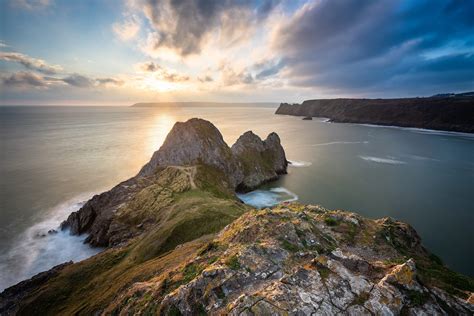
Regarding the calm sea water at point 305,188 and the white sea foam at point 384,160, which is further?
the white sea foam at point 384,160

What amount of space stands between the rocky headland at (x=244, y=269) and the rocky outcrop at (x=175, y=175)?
423 mm

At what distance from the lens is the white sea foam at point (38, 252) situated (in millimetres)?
31594

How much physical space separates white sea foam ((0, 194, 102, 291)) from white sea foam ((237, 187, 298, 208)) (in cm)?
2913

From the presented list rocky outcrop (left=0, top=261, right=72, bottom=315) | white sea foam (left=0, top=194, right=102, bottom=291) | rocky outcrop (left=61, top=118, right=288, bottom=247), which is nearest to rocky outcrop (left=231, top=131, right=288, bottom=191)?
rocky outcrop (left=61, top=118, right=288, bottom=247)

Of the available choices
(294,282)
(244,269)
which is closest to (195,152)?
(244,269)

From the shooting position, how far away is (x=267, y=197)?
52.5 m

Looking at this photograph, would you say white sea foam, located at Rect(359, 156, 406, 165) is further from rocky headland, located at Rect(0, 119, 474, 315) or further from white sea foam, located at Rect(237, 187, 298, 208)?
rocky headland, located at Rect(0, 119, 474, 315)

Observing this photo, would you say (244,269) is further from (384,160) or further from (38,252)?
(384,160)

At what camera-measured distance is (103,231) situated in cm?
3566

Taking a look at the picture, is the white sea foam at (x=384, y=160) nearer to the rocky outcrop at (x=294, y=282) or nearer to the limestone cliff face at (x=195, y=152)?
the limestone cliff face at (x=195, y=152)

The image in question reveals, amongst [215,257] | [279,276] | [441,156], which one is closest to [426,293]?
[279,276]

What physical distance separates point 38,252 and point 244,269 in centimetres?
3969

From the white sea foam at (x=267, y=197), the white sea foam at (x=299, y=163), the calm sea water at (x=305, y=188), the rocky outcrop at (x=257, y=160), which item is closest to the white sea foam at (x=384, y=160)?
the calm sea water at (x=305, y=188)

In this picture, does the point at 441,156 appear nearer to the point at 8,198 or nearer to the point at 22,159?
the point at 8,198
